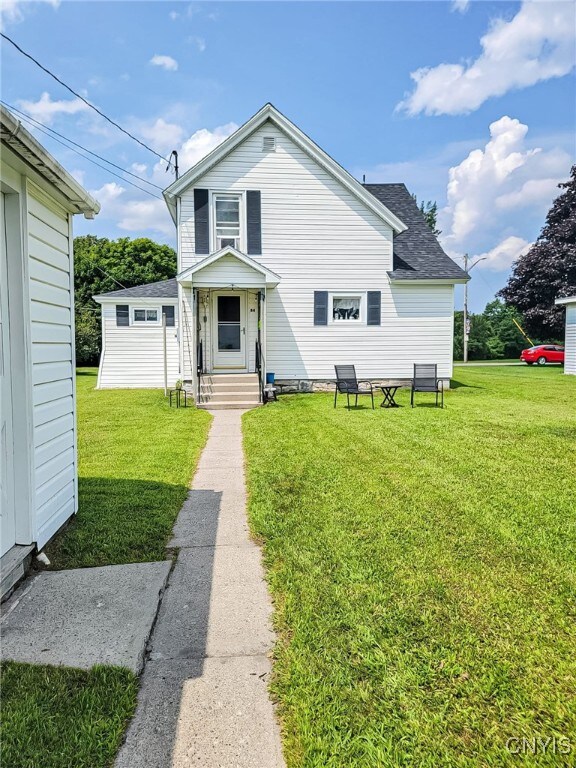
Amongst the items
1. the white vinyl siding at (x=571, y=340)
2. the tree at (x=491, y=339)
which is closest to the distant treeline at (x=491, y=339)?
the tree at (x=491, y=339)

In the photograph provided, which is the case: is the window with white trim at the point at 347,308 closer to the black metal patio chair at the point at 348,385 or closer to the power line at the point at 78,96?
Result: the black metal patio chair at the point at 348,385

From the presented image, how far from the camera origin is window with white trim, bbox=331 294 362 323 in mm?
14125

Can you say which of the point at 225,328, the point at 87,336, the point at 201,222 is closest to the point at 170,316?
the point at 225,328

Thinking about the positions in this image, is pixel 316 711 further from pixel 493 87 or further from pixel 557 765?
pixel 493 87

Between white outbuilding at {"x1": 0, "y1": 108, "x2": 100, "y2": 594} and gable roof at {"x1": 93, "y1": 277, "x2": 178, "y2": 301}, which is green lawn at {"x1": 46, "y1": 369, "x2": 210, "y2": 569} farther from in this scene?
gable roof at {"x1": 93, "y1": 277, "x2": 178, "y2": 301}

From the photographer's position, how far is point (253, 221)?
13461mm

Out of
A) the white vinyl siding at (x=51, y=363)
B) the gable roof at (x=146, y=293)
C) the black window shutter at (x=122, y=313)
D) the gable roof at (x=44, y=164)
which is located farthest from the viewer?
the black window shutter at (x=122, y=313)

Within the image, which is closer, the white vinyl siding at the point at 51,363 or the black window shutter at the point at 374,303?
the white vinyl siding at the point at 51,363

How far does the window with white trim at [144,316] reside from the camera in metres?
18.0

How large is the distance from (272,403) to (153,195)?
976 cm

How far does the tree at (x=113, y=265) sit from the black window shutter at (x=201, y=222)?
868 inches

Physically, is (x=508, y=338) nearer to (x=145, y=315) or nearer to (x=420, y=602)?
(x=145, y=315)

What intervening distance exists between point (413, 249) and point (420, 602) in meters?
14.1

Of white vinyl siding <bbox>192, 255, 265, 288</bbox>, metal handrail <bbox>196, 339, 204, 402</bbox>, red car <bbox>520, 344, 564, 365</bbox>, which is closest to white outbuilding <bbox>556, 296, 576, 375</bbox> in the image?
red car <bbox>520, 344, 564, 365</bbox>
